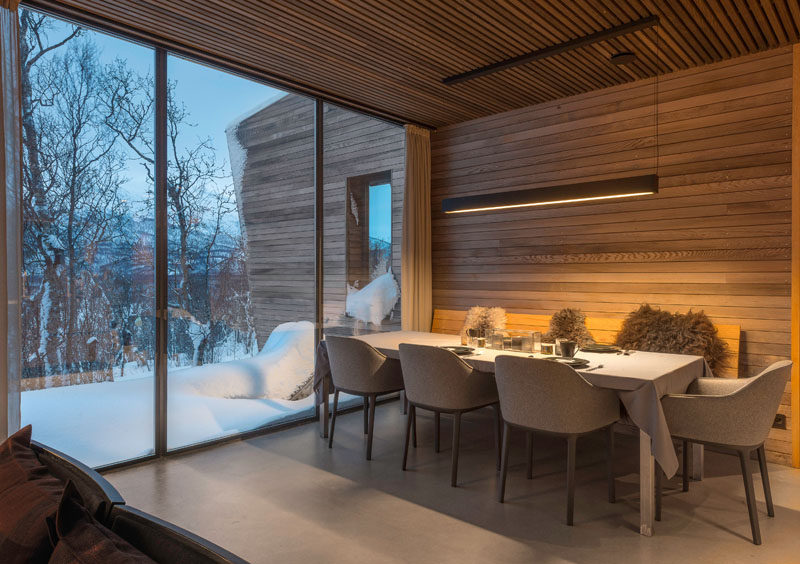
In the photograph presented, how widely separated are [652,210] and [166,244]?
12.5ft

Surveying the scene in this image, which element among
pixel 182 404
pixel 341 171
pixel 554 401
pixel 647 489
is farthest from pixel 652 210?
pixel 182 404

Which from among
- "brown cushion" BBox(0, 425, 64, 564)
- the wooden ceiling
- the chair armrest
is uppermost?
the wooden ceiling

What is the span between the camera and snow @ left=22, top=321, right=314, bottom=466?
3486mm

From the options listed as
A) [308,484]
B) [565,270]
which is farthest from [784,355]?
[308,484]

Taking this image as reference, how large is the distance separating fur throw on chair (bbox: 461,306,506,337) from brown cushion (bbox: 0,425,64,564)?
3.52 meters

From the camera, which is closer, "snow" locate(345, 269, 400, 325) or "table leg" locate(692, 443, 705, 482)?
"table leg" locate(692, 443, 705, 482)

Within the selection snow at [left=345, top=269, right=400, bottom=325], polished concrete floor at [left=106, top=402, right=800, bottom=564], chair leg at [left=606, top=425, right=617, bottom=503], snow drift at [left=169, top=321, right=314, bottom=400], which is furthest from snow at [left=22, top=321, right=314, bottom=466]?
chair leg at [left=606, top=425, right=617, bottom=503]

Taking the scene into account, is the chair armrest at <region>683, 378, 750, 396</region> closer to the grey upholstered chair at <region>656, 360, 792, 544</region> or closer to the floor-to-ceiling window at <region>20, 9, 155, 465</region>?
Answer: the grey upholstered chair at <region>656, 360, 792, 544</region>

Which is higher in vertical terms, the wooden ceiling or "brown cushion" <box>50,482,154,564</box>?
the wooden ceiling

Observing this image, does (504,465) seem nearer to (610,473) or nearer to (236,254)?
(610,473)

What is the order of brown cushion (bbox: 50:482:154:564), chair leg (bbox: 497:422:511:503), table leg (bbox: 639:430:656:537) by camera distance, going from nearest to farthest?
brown cushion (bbox: 50:482:154:564) → table leg (bbox: 639:430:656:537) → chair leg (bbox: 497:422:511:503)

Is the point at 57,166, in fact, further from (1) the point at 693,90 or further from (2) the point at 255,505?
(1) the point at 693,90

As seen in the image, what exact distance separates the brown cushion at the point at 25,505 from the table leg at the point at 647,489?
8.36 feet

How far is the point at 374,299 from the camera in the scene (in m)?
5.63
